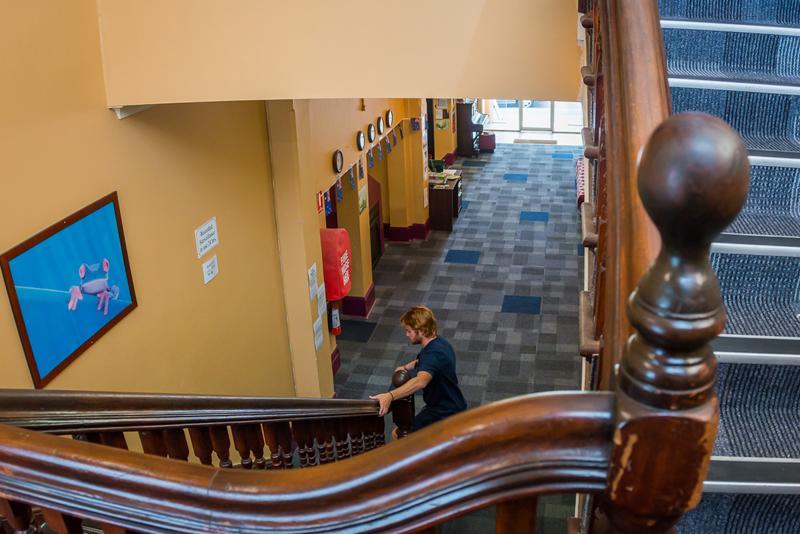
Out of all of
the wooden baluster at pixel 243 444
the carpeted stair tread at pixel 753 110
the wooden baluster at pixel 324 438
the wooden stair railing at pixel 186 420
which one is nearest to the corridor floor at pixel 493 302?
the wooden baluster at pixel 324 438

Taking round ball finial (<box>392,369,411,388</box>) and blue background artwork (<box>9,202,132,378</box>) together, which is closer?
blue background artwork (<box>9,202,132,378</box>)

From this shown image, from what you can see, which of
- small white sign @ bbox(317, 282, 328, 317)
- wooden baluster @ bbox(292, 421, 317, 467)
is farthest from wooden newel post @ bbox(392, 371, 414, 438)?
small white sign @ bbox(317, 282, 328, 317)

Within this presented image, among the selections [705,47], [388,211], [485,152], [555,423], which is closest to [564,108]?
[485,152]

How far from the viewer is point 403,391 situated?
14.3ft

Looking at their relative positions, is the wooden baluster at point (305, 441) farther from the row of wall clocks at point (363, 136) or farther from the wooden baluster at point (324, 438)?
the row of wall clocks at point (363, 136)

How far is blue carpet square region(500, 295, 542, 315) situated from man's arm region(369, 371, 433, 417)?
17.1 ft

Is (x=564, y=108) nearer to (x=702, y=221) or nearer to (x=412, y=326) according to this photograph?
(x=412, y=326)

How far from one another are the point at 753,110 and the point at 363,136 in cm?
669

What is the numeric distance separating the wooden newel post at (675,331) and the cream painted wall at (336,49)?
114 inches

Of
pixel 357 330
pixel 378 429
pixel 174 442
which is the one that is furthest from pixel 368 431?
pixel 357 330

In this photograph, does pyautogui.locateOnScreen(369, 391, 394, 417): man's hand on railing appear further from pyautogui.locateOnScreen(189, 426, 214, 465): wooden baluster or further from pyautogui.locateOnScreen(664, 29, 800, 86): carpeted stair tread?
pyautogui.locateOnScreen(664, 29, 800, 86): carpeted stair tread

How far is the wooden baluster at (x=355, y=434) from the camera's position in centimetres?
400

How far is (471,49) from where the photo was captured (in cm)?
346

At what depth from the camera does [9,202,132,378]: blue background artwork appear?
3.12 metres
